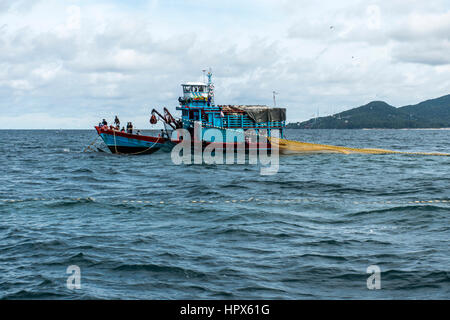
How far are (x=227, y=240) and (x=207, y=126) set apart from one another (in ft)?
122

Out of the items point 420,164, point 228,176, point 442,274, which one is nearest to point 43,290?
point 442,274

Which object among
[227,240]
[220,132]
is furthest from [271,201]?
[220,132]

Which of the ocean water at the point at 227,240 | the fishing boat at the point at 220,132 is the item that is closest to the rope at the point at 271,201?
the ocean water at the point at 227,240

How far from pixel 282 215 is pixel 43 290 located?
962 cm

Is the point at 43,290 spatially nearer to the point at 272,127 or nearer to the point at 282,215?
the point at 282,215

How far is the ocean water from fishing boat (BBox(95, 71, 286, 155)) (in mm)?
23001

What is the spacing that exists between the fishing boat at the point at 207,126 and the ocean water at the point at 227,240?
23001 mm

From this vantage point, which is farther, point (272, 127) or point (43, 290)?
point (272, 127)

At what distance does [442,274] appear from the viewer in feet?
32.7

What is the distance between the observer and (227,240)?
1334 centimetres

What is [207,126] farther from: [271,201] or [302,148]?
[271,201]

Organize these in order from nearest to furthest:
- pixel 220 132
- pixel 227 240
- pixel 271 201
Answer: pixel 227 240
pixel 271 201
pixel 220 132
